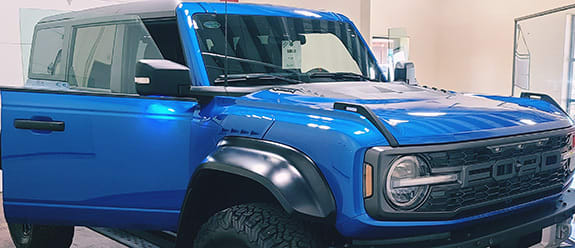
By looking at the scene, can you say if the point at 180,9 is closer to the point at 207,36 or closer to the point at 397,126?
the point at 207,36

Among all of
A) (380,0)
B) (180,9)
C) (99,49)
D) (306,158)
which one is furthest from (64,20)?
(380,0)

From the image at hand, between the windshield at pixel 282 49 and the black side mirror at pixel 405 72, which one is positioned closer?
the windshield at pixel 282 49

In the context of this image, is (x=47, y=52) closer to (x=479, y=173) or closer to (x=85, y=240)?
(x=85, y=240)

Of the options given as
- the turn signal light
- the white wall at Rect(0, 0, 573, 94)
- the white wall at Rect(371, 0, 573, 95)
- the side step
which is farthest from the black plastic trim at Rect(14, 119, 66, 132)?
the white wall at Rect(371, 0, 573, 95)

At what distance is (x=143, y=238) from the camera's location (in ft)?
9.51

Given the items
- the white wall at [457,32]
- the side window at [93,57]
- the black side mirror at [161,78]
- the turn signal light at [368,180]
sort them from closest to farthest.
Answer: the turn signal light at [368,180]
the black side mirror at [161,78]
the side window at [93,57]
the white wall at [457,32]

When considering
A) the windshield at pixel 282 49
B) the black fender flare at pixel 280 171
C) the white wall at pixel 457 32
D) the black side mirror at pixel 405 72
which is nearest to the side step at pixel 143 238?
the black fender flare at pixel 280 171

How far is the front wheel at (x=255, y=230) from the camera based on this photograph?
6.09 feet

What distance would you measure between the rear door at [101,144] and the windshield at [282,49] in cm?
28

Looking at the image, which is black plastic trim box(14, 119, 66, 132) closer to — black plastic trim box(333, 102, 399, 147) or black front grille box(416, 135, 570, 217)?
black plastic trim box(333, 102, 399, 147)

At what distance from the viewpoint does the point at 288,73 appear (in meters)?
2.60

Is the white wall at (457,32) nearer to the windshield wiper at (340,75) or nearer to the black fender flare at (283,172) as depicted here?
the windshield wiper at (340,75)

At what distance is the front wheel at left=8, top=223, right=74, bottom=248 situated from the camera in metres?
3.32

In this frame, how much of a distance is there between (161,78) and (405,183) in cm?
101
